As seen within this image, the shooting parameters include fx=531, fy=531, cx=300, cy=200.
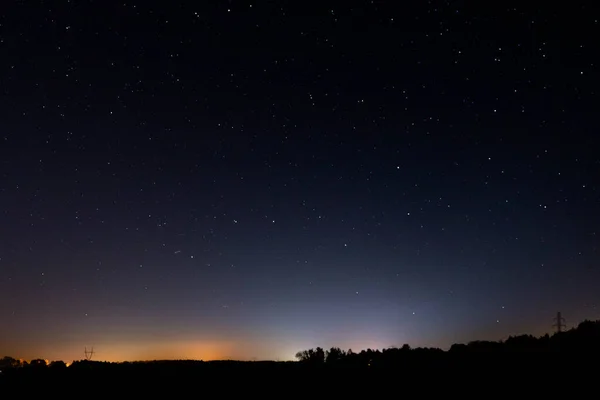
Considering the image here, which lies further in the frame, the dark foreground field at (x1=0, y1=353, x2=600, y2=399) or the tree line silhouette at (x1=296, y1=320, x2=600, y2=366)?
the tree line silhouette at (x1=296, y1=320, x2=600, y2=366)

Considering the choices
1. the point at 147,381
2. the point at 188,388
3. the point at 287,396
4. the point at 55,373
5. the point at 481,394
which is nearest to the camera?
the point at 481,394

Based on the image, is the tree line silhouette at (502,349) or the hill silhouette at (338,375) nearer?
the hill silhouette at (338,375)

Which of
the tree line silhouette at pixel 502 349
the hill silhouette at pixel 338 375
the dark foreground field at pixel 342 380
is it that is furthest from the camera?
the tree line silhouette at pixel 502 349

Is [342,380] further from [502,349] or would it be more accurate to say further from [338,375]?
[502,349]

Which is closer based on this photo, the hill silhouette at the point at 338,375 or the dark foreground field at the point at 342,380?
the dark foreground field at the point at 342,380

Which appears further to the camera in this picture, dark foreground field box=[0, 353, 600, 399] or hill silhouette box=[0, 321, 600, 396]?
hill silhouette box=[0, 321, 600, 396]

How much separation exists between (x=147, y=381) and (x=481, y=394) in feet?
35.3

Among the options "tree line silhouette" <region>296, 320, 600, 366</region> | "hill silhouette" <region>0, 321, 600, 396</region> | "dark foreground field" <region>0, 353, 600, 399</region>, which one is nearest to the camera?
"dark foreground field" <region>0, 353, 600, 399</region>

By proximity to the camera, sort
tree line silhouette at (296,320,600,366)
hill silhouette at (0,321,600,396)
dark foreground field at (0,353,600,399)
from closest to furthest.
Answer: dark foreground field at (0,353,600,399)
hill silhouette at (0,321,600,396)
tree line silhouette at (296,320,600,366)

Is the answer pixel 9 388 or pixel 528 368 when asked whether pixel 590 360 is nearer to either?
pixel 528 368

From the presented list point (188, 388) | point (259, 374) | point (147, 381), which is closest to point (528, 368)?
point (259, 374)

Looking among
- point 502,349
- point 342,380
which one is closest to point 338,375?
point 342,380

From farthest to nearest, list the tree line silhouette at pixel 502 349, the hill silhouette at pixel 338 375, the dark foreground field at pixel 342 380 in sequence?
the tree line silhouette at pixel 502 349 → the hill silhouette at pixel 338 375 → the dark foreground field at pixel 342 380

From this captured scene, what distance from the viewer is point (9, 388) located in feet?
57.1
